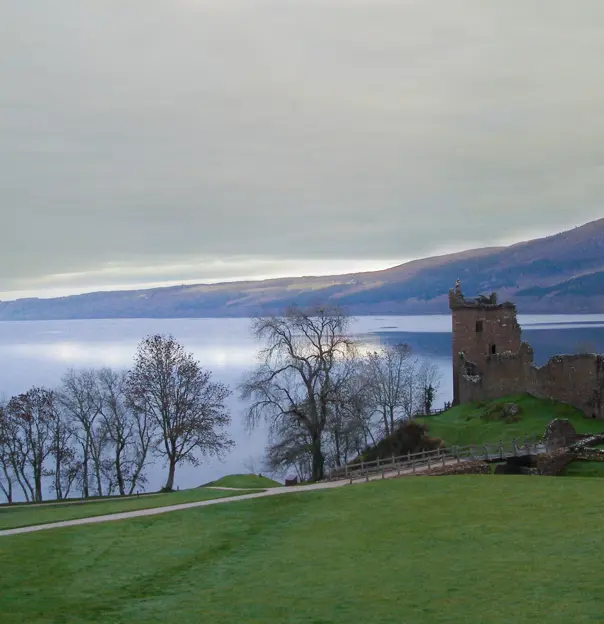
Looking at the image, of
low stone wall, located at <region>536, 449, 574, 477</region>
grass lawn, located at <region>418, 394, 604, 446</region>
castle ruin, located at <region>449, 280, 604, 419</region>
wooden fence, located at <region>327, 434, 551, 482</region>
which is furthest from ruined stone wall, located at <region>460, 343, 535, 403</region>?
low stone wall, located at <region>536, 449, 574, 477</region>

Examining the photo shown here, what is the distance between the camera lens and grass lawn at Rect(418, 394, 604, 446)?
47.2 meters

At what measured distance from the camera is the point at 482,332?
201 feet

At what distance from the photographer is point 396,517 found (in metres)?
26.1

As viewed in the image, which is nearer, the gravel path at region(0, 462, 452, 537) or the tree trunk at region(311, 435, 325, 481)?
the gravel path at region(0, 462, 452, 537)

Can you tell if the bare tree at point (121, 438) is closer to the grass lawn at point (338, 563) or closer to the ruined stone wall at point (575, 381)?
the grass lawn at point (338, 563)

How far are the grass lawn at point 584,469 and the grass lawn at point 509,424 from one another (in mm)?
7719

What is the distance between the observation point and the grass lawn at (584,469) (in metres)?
36.8

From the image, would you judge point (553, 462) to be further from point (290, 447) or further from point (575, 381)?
point (290, 447)

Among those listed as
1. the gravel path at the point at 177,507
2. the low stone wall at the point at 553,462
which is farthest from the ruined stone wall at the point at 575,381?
the gravel path at the point at 177,507

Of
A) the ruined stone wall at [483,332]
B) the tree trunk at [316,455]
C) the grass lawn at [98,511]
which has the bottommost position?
the tree trunk at [316,455]

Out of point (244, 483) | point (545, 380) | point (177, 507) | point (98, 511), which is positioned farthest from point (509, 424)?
point (98, 511)

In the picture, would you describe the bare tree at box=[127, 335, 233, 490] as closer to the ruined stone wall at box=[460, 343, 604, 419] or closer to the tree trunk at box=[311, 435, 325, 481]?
the tree trunk at box=[311, 435, 325, 481]

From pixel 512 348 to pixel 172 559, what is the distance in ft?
145

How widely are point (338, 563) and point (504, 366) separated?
126ft
